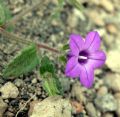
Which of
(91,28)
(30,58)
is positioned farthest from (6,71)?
(91,28)

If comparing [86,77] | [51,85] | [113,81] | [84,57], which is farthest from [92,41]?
[113,81]

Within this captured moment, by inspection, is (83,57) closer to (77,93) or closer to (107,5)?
(77,93)

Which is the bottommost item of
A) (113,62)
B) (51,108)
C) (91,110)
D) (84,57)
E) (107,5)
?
(91,110)

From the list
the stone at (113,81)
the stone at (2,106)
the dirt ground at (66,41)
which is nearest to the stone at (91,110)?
the dirt ground at (66,41)

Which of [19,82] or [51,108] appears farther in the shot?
[19,82]

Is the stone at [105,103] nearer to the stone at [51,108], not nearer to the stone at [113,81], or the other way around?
the stone at [113,81]

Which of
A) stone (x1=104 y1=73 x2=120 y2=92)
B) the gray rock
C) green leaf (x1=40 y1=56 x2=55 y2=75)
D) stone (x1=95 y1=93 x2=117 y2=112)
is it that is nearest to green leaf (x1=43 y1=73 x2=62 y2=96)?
green leaf (x1=40 y1=56 x2=55 y2=75)

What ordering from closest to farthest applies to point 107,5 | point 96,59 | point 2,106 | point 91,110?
1. point 2,106
2. point 96,59
3. point 91,110
4. point 107,5
